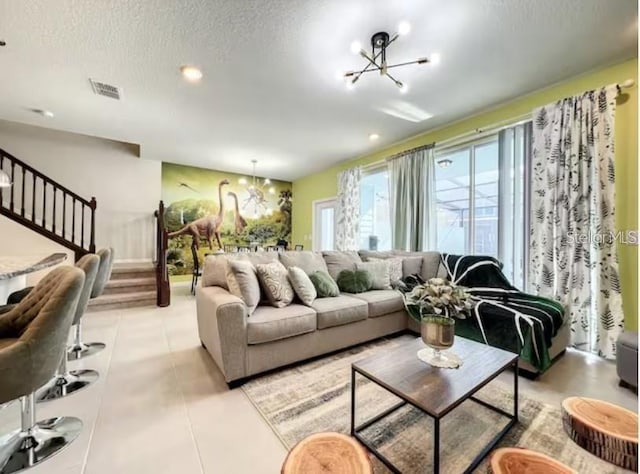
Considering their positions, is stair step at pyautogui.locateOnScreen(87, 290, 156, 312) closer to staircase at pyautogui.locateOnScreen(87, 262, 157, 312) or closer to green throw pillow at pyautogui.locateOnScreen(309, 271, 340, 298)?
staircase at pyautogui.locateOnScreen(87, 262, 157, 312)

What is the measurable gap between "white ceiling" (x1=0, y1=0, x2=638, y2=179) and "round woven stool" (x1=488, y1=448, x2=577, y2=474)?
8.73ft

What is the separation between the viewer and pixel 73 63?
8.42ft

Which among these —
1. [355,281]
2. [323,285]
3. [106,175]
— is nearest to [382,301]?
[355,281]

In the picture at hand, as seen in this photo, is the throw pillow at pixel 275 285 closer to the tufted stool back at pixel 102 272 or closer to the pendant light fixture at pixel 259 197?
the tufted stool back at pixel 102 272

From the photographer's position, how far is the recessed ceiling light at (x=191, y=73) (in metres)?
2.67

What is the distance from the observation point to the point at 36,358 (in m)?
1.14

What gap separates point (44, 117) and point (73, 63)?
188 centimetres

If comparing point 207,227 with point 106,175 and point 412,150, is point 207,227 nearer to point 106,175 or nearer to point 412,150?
point 106,175

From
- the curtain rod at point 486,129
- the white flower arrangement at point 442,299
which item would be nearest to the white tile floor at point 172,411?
the white flower arrangement at point 442,299

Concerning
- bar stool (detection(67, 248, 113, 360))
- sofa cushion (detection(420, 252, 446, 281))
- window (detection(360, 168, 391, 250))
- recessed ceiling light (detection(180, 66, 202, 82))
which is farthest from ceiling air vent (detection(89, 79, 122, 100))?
sofa cushion (detection(420, 252, 446, 281))

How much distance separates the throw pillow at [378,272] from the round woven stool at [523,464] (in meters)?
2.22

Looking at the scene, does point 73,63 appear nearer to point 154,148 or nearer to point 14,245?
point 154,148

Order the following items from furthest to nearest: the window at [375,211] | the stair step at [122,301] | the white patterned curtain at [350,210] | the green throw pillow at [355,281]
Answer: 1. the white patterned curtain at [350,210]
2. the window at [375,211]
3. the stair step at [122,301]
4. the green throw pillow at [355,281]

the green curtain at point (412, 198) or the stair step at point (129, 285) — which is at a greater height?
the green curtain at point (412, 198)
